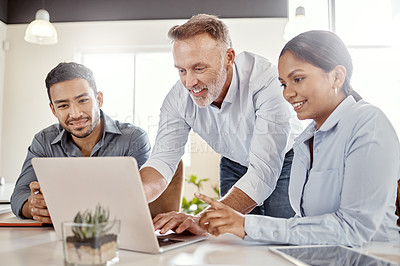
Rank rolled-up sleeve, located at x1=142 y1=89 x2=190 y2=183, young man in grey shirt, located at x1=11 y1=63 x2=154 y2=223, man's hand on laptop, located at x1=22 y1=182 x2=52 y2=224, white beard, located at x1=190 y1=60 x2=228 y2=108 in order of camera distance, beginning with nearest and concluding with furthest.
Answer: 1. man's hand on laptop, located at x1=22 y1=182 x2=52 y2=224
2. white beard, located at x1=190 y1=60 x2=228 y2=108
3. rolled-up sleeve, located at x1=142 y1=89 x2=190 y2=183
4. young man in grey shirt, located at x1=11 y1=63 x2=154 y2=223

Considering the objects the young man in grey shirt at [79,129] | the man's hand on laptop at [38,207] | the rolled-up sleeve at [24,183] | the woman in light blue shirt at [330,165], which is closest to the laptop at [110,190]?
the woman in light blue shirt at [330,165]

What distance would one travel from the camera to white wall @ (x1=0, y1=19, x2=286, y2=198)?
4.89 meters

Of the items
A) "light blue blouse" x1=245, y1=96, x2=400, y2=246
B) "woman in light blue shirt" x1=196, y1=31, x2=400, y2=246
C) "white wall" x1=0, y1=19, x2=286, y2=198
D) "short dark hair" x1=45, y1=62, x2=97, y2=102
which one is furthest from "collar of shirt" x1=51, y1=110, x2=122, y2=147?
"white wall" x1=0, y1=19, x2=286, y2=198

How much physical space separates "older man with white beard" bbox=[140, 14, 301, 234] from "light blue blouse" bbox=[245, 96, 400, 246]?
0.36 m

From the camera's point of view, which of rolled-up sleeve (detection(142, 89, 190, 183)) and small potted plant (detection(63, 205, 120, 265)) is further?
rolled-up sleeve (detection(142, 89, 190, 183))

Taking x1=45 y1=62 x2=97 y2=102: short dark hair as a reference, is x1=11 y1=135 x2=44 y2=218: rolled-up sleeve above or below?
below

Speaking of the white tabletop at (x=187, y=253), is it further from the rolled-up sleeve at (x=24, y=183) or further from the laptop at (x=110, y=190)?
the rolled-up sleeve at (x=24, y=183)

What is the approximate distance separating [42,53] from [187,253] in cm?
469

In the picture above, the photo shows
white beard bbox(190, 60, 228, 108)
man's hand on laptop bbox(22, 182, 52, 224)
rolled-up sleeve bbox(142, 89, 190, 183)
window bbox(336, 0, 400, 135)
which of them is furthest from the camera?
window bbox(336, 0, 400, 135)

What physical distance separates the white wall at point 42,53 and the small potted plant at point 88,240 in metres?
4.32

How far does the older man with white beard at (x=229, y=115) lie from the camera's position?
61.2 inches

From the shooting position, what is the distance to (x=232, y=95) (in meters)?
1.78

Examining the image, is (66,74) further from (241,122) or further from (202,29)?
(241,122)

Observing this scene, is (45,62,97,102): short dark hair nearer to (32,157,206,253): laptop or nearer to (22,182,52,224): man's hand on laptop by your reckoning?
(22,182,52,224): man's hand on laptop
